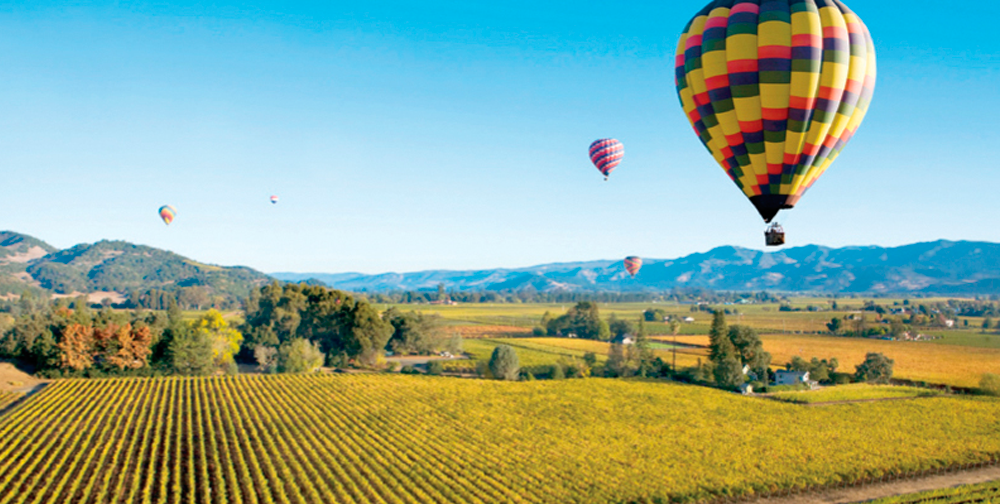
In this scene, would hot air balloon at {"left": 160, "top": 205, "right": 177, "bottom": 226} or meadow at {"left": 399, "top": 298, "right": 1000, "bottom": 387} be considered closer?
meadow at {"left": 399, "top": 298, "right": 1000, "bottom": 387}

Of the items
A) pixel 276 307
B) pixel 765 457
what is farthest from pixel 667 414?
pixel 276 307

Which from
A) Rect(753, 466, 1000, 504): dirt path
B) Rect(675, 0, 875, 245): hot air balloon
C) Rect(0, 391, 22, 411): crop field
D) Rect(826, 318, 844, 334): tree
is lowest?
Rect(0, 391, 22, 411): crop field

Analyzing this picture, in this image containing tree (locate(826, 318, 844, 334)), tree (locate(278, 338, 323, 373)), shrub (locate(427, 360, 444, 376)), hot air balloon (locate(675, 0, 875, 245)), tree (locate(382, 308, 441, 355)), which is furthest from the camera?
tree (locate(826, 318, 844, 334))

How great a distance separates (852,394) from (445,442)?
3997 cm

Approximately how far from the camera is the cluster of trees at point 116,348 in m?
60.5

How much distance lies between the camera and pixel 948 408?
49.0m

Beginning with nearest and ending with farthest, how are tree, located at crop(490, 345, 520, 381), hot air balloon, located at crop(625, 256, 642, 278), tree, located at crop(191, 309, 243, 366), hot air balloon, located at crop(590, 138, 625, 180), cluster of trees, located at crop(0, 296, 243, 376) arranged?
hot air balloon, located at crop(590, 138, 625, 180)
cluster of trees, located at crop(0, 296, 243, 376)
tree, located at crop(490, 345, 520, 381)
tree, located at crop(191, 309, 243, 366)
hot air balloon, located at crop(625, 256, 642, 278)

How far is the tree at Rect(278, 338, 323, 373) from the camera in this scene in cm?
6906

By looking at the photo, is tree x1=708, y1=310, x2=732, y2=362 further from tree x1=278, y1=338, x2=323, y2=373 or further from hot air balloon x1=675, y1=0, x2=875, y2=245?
hot air balloon x1=675, y1=0, x2=875, y2=245

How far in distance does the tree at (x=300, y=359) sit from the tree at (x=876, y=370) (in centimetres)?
5916

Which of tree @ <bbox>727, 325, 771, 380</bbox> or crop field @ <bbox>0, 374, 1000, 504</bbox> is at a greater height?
tree @ <bbox>727, 325, 771, 380</bbox>

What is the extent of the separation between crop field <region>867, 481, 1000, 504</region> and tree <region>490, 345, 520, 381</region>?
40.0 m

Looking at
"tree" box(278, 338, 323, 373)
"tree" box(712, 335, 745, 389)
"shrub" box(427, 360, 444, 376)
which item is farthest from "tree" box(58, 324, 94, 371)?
"tree" box(712, 335, 745, 389)

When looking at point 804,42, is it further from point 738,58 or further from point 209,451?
point 209,451
